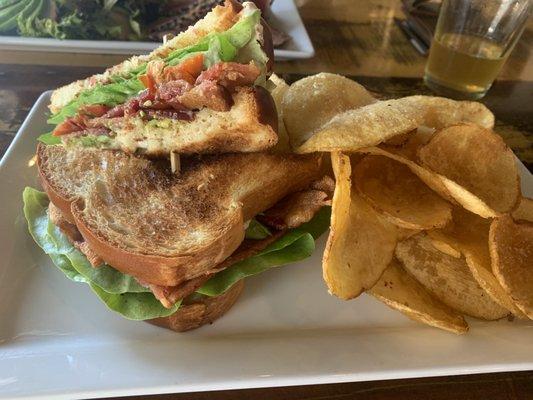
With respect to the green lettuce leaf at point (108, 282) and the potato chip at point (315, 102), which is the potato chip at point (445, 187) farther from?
the green lettuce leaf at point (108, 282)

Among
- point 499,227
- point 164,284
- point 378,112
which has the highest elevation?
point 378,112

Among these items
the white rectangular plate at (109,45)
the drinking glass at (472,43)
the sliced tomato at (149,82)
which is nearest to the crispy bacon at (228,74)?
the sliced tomato at (149,82)

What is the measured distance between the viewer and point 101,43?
7.70 feet

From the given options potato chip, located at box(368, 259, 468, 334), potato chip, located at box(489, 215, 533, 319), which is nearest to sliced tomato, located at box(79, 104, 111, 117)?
potato chip, located at box(368, 259, 468, 334)

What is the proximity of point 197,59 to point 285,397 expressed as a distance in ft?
2.60

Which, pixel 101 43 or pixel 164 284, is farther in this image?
pixel 101 43

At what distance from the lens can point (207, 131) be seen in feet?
3.77

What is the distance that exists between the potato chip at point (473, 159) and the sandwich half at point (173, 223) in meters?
0.30

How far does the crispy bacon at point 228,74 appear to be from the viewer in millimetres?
1066

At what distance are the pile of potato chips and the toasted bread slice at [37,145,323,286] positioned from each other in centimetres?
14

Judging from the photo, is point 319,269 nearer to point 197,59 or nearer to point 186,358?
point 186,358

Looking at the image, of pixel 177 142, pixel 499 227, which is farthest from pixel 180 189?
pixel 499 227

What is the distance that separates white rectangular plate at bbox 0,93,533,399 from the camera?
3.53ft

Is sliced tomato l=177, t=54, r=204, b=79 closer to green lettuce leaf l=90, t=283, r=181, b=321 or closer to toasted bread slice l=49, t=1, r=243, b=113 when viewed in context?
toasted bread slice l=49, t=1, r=243, b=113
